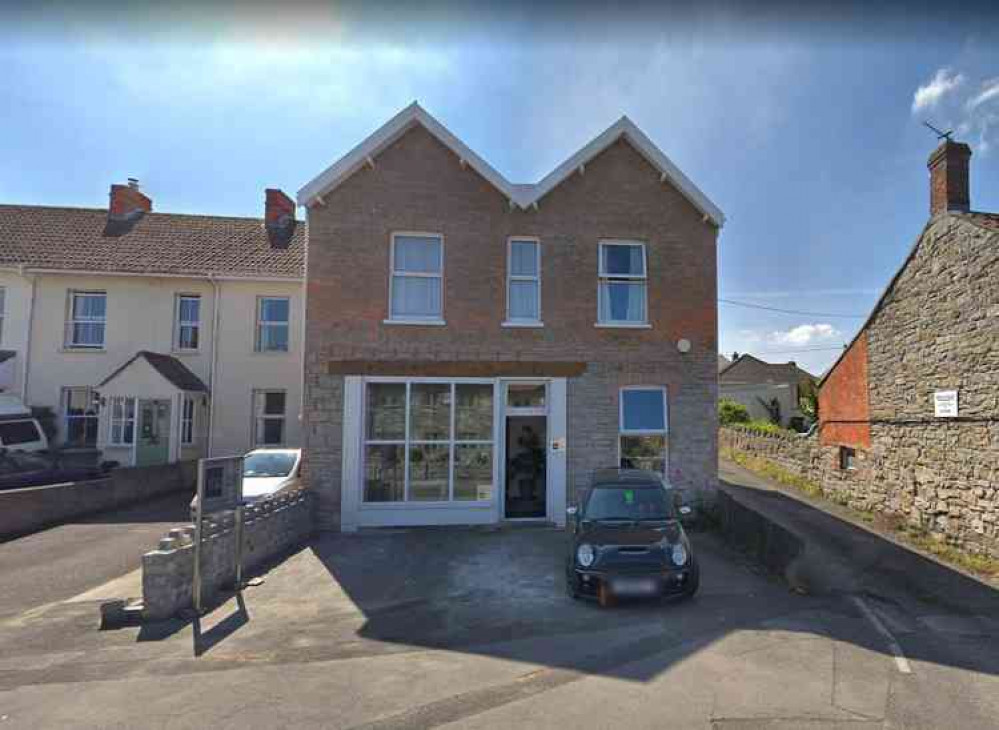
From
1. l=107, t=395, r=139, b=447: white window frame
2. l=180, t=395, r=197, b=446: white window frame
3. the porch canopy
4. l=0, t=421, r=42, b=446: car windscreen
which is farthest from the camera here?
l=180, t=395, r=197, b=446: white window frame

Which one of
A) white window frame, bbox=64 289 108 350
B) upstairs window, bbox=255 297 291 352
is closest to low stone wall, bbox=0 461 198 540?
upstairs window, bbox=255 297 291 352

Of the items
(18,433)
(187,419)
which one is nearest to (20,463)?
(18,433)

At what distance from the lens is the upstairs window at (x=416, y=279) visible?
12.6 metres

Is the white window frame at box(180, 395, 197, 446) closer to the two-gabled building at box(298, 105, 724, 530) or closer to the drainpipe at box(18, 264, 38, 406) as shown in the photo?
the drainpipe at box(18, 264, 38, 406)

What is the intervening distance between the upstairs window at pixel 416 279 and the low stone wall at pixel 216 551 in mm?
4684

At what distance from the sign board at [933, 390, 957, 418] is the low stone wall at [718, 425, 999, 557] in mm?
379

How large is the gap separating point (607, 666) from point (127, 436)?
17647 mm

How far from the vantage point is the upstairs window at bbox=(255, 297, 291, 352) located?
18.9 meters

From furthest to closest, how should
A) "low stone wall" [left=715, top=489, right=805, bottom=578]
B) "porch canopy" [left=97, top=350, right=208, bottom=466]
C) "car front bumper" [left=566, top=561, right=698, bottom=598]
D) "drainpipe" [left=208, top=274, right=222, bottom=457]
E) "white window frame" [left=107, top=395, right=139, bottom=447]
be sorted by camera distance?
1. "drainpipe" [left=208, top=274, right=222, bottom=457]
2. "white window frame" [left=107, top=395, right=139, bottom=447]
3. "porch canopy" [left=97, top=350, right=208, bottom=466]
4. "low stone wall" [left=715, top=489, right=805, bottom=578]
5. "car front bumper" [left=566, top=561, right=698, bottom=598]

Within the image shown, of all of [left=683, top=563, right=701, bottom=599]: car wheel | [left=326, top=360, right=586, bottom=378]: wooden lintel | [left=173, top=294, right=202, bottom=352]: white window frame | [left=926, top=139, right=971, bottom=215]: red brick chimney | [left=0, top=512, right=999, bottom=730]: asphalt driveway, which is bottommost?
[left=0, top=512, right=999, bottom=730]: asphalt driveway

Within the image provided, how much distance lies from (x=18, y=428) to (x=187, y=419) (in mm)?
4810

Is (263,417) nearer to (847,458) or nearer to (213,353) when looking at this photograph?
(213,353)

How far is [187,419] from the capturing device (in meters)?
17.9

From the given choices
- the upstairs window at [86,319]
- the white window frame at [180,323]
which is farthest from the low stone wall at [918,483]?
the upstairs window at [86,319]
